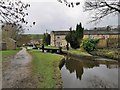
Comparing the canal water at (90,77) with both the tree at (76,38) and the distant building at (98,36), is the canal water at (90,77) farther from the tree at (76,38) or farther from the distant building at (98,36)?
the distant building at (98,36)

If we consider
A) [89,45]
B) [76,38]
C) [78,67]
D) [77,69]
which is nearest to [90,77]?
[77,69]

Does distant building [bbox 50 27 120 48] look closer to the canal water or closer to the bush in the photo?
the bush

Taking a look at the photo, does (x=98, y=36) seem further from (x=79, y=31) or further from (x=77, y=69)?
(x=77, y=69)

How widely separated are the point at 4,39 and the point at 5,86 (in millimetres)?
45009

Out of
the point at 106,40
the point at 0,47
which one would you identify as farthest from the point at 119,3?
the point at 0,47

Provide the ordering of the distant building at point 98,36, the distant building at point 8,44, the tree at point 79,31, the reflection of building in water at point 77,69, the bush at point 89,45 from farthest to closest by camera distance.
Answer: the distant building at point 8,44 < the tree at point 79,31 < the distant building at point 98,36 < the bush at point 89,45 < the reflection of building in water at point 77,69

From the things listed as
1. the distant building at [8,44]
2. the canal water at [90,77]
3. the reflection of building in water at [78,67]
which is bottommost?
the reflection of building in water at [78,67]

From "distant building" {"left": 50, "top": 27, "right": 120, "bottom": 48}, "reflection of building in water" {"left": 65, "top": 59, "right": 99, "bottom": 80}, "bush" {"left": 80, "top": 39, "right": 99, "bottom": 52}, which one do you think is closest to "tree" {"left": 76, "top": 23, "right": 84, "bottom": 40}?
"distant building" {"left": 50, "top": 27, "right": 120, "bottom": 48}

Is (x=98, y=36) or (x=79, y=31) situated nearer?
(x=79, y=31)

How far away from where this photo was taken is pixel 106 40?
156ft

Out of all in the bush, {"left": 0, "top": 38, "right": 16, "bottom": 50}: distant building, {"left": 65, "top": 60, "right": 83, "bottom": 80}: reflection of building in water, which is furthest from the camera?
{"left": 0, "top": 38, "right": 16, "bottom": 50}: distant building

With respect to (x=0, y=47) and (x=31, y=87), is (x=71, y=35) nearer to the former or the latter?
(x=0, y=47)

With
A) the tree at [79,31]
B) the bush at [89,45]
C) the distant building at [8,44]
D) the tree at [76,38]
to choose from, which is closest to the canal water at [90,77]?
the bush at [89,45]

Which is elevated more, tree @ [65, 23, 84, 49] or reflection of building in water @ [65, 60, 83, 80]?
tree @ [65, 23, 84, 49]
